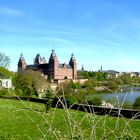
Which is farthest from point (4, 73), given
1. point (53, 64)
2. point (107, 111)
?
point (107, 111)

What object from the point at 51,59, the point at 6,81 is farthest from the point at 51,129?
the point at 51,59

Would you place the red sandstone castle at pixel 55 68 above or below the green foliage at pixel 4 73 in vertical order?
above

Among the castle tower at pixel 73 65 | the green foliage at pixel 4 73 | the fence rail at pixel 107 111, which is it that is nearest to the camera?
the fence rail at pixel 107 111

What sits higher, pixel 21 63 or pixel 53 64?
pixel 21 63

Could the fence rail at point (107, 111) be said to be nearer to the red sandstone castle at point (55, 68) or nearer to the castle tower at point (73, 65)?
the red sandstone castle at point (55, 68)

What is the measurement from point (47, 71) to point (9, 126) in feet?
399

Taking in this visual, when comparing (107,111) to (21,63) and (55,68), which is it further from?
(21,63)

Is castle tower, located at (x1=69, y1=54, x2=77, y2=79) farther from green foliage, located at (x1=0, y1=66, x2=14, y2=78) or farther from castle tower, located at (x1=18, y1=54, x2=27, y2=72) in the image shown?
green foliage, located at (x1=0, y1=66, x2=14, y2=78)

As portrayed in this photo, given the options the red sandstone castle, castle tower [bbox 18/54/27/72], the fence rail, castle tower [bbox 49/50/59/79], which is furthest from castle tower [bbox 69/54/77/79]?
the fence rail

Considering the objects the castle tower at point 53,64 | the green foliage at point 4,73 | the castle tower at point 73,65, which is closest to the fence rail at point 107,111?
the green foliage at point 4,73

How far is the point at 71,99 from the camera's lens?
27.3 meters

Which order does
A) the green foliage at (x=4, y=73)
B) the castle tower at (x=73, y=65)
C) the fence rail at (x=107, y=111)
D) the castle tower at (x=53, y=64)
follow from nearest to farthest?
1. the fence rail at (x=107, y=111)
2. the green foliage at (x=4, y=73)
3. the castle tower at (x=53, y=64)
4. the castle tower at (x=73, y=65)

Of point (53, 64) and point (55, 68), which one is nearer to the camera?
point (55, 68)

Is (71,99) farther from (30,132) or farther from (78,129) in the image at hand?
(78,129)
